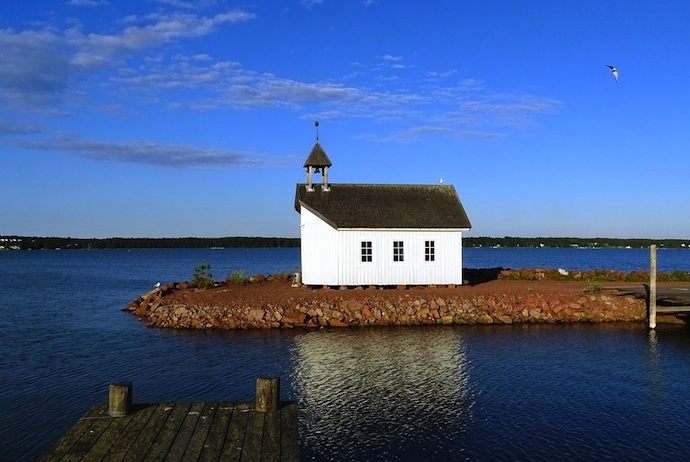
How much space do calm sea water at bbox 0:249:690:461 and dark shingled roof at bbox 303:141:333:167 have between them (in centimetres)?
1092

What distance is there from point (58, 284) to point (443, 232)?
156 ft

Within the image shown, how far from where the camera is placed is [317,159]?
Result: 3384 centimetres

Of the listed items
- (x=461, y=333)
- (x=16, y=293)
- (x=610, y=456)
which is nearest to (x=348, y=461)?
(x=610, y=456)

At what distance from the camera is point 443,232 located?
106 feet

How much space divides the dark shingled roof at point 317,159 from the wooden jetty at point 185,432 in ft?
79.5

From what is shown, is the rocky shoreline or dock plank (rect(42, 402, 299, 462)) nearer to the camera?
dock plank (rect(42, 402, 299, 462))

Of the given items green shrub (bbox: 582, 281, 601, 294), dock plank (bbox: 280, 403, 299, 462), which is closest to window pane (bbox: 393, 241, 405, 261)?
green shrub (bbox: 582, 281, 601, 294)

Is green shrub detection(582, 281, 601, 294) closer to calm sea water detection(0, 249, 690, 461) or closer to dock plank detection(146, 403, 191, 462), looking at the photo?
calm sea water detection(0, 249, 690, 461)

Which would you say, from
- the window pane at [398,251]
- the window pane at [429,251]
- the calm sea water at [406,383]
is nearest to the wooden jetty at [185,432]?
the calm sea water at [406,383]

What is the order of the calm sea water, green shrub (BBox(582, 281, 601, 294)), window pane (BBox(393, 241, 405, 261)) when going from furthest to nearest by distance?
window pane (BBox(393, 241, 405, 261))
green shrub (BBox(582, 281, 601, 294))
the calm sea water

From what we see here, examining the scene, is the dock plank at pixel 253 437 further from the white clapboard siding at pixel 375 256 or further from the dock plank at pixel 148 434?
the white clapboard siding at pixel 375 256

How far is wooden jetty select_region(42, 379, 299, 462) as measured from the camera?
844cm

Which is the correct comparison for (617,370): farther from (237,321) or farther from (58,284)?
(58,284)

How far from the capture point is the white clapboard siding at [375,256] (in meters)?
31.6
